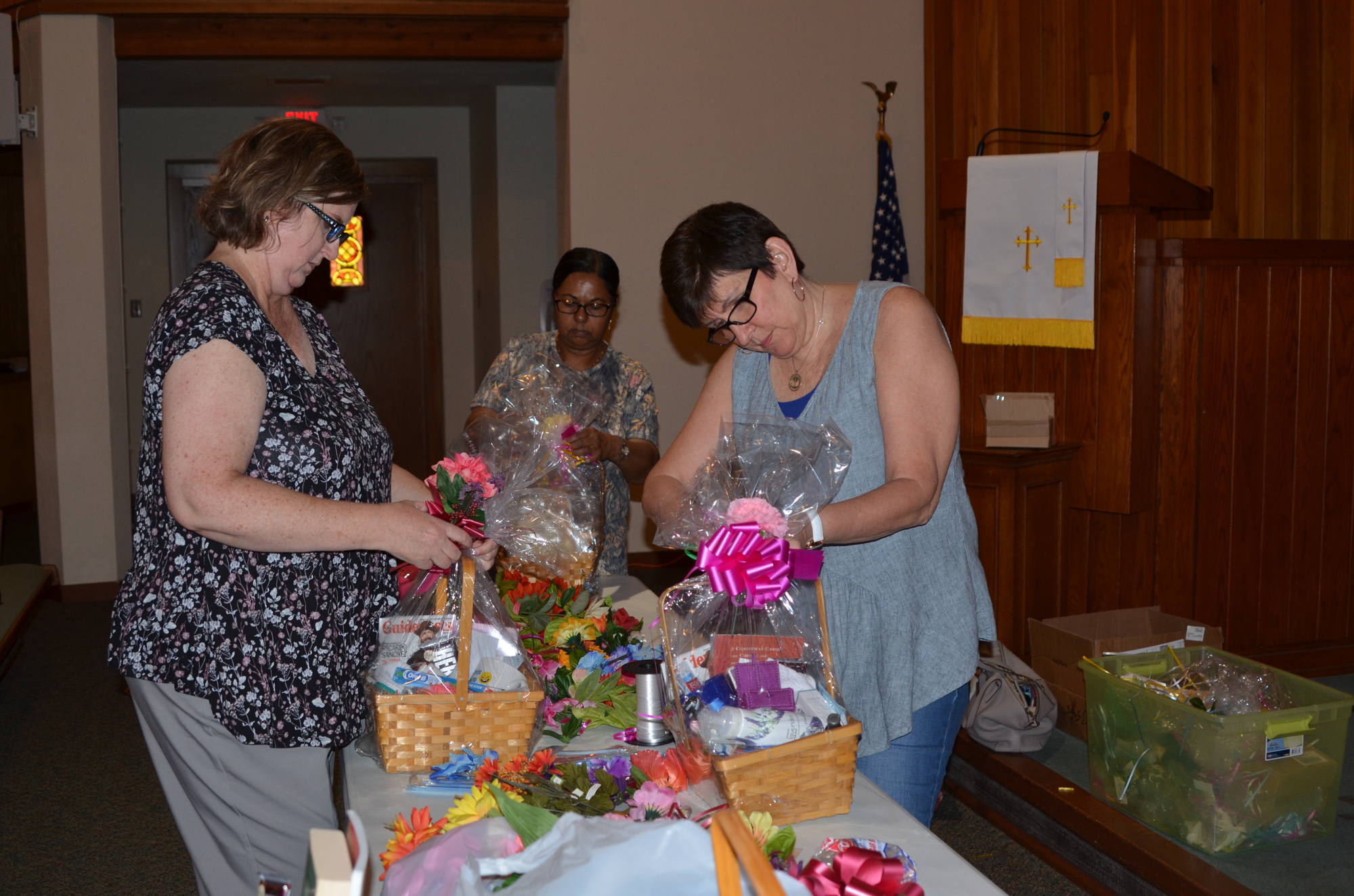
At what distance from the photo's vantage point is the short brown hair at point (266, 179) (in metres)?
1.54

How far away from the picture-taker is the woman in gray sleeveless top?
64.4 inches

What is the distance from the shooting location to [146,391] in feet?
4.97

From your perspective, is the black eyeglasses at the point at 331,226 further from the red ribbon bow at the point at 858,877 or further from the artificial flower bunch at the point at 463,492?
the red ribbon bow at the point at 858,877

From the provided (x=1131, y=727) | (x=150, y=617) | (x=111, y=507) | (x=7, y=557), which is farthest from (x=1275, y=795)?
(x=7, y=557)

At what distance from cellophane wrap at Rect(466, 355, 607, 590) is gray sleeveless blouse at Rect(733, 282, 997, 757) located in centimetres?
52

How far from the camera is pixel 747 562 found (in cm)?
143

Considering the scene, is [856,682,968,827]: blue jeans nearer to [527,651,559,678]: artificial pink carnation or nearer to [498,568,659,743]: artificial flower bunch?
[498,568,659,743]: artificial flower bunch

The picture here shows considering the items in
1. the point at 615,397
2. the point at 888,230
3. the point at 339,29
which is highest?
the point at 339,29

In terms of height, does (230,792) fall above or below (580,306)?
below

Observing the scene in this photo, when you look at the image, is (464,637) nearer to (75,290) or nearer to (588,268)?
(588,268)

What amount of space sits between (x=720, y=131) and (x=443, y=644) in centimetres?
456

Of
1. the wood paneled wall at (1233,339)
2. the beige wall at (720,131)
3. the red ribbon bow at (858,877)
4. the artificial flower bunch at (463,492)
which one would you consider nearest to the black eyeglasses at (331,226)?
the artificial flower bunch at (463,492)

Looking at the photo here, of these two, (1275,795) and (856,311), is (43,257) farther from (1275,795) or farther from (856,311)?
(1275,795)

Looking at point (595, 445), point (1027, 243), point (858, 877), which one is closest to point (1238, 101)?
point (1027, 243)
